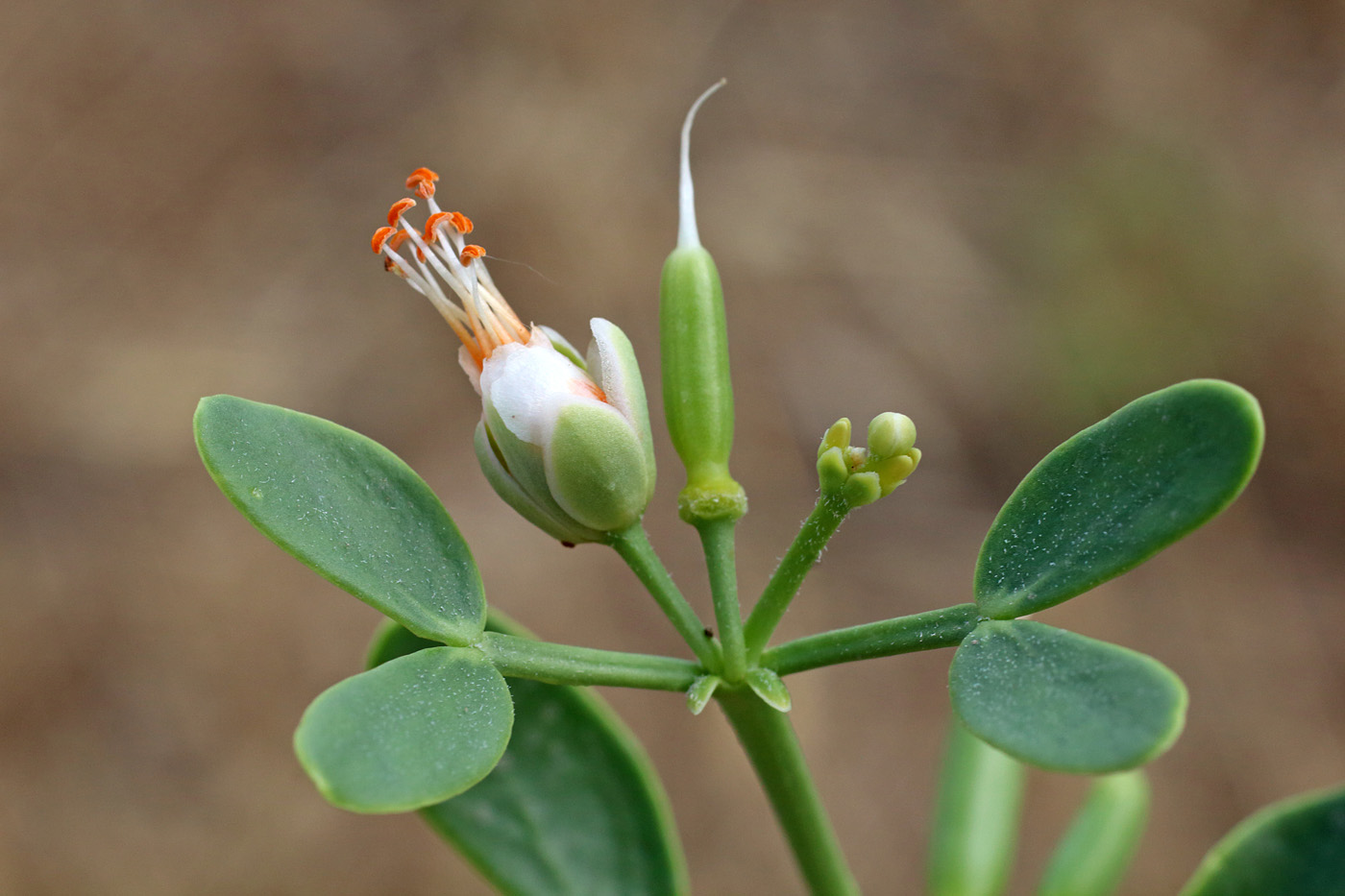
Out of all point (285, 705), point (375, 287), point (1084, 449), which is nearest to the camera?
point (1084, 449)

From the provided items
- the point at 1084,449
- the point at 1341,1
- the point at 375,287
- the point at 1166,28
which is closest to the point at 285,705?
the point at 375,287

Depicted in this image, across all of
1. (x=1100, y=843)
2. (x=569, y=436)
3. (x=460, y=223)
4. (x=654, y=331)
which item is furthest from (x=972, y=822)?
(x=654, y=331)

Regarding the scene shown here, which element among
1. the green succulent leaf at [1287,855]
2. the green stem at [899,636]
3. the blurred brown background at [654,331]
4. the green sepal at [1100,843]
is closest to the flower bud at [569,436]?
the green stem at [899,636]

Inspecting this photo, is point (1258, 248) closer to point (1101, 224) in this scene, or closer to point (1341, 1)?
point (1101, 224)

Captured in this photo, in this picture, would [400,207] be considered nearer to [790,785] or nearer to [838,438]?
[838,438]

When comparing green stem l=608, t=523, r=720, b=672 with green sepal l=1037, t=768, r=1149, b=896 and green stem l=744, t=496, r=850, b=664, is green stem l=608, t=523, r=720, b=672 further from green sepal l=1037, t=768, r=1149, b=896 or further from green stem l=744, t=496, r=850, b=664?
green sepal l=1037, t=768, r=1149, b=896

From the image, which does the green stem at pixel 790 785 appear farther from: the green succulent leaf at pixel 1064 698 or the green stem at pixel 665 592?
the green succulent leaf at pixel 1064 698

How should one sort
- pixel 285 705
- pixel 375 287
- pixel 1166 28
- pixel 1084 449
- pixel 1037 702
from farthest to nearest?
pixel 1166 28, pixel 375 287, pixel 285 705, pixel 1084 449, pixel 1037 702
